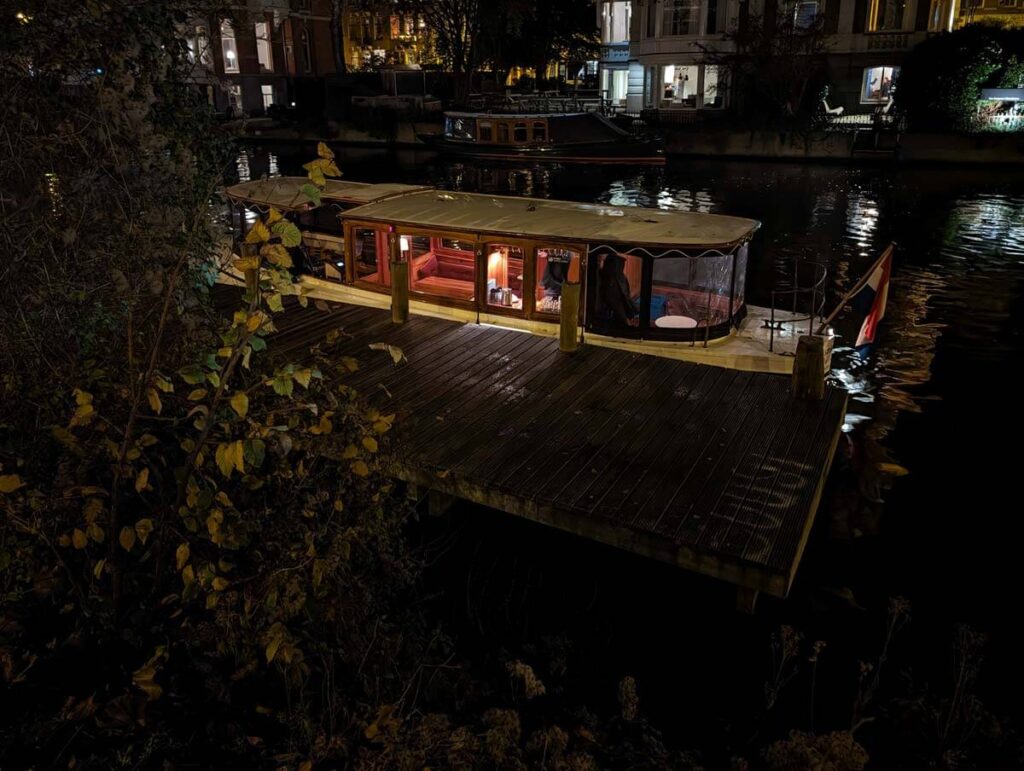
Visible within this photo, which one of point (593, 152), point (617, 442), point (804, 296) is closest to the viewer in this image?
point (617, 442)

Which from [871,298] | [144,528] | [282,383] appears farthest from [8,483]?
[871,298]

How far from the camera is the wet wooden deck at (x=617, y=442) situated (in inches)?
303

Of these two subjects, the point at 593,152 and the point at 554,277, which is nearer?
the point at 554,277

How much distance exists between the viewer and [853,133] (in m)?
43.4

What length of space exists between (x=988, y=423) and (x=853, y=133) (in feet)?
113

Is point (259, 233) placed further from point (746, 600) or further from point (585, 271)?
point (585, 271)

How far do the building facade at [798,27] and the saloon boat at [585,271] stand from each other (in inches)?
1552

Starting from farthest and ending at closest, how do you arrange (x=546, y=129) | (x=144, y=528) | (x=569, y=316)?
(x=546, y=129)
(x=569, y=316)
(x=144, y=528)

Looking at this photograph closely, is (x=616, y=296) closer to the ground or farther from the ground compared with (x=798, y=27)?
closer to the ground

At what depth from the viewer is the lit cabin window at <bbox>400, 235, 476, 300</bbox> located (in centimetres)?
1377

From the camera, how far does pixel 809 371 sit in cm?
1032

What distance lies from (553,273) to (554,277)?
8 cm

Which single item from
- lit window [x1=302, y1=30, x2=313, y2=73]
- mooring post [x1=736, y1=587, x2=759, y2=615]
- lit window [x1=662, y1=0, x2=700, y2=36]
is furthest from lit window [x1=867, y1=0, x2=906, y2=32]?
lit window [x1=302, y1=30, x2=313, y2=73]

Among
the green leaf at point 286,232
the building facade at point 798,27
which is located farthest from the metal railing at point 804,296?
the building facade at point 798,27
